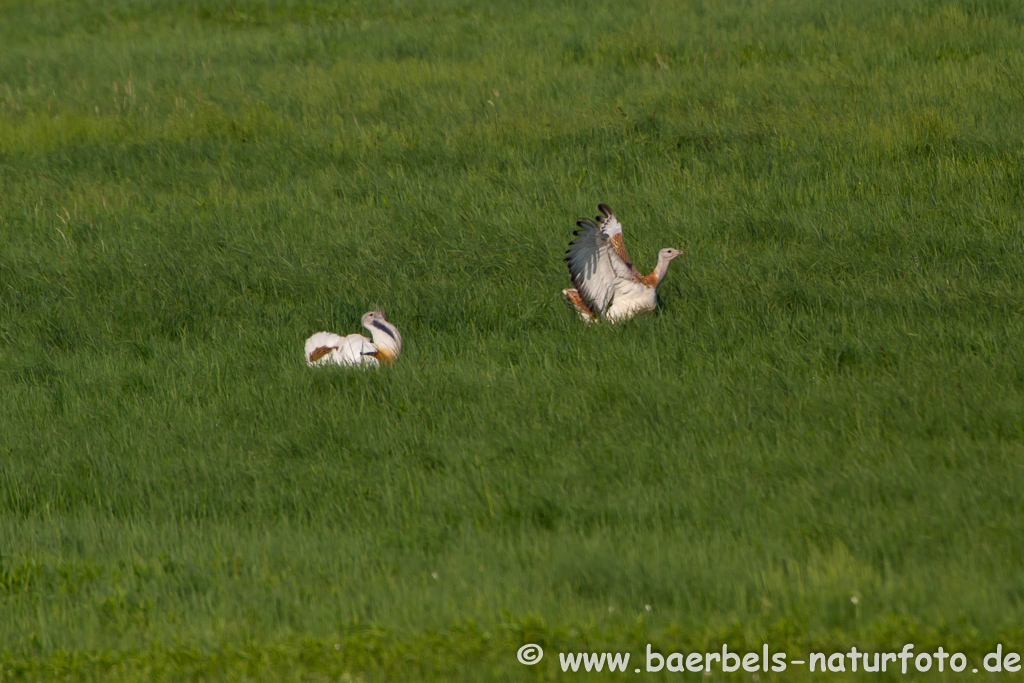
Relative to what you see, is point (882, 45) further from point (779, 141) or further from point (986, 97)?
point (779, 141)

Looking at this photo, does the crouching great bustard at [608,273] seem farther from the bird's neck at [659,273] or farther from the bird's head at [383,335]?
the bird's head at [383,335]

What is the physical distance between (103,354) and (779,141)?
20.6 ft

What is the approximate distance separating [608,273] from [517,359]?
88 centimetres

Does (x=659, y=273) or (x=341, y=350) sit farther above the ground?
(x=659, y=273)

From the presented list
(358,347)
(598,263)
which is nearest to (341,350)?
(358,347)

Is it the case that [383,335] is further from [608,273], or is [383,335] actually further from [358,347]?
[608,273]

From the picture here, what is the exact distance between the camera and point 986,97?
968 cm

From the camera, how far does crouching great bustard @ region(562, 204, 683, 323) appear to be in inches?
256

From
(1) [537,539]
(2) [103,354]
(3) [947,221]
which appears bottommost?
(1) [537,539]

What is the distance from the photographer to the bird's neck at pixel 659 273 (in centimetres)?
660

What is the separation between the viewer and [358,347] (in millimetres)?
6121

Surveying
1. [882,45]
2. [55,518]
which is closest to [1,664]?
[55,518]

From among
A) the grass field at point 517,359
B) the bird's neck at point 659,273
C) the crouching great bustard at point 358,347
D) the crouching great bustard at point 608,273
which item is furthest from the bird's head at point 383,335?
the bird's neck at point 659,273

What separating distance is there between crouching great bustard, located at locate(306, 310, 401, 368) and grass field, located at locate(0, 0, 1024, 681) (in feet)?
0.45
